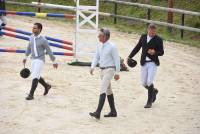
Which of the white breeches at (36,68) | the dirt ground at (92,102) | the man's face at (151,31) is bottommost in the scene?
the dirt ground at (92,102)

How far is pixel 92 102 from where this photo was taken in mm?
13055

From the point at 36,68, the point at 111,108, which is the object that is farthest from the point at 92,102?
the point at 36,68

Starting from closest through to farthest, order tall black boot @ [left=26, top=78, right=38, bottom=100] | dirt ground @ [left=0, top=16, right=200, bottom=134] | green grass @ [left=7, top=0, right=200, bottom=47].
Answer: dirt ground @ [left=0, top=16, right=200, bottom=134] < tall black boot @ [left=26, top=78, right=38, bottom=100] < green grass @ [left=7, top=0, right=200, bottom=47]

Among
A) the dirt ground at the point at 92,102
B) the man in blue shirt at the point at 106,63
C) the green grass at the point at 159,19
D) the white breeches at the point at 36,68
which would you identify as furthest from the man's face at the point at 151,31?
the green grass at the point at 159,19

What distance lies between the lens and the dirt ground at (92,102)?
36.7 ft

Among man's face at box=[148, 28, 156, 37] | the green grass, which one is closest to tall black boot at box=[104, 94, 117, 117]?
man's face at box=[148, 28, 156, 37]

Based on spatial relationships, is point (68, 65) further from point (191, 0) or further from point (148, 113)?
point (191, 0)

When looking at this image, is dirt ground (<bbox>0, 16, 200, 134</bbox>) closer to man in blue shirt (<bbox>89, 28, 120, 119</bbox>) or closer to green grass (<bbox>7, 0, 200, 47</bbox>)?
man in blue shirt (<bbox>89, 28, 120, 119</bbox>)

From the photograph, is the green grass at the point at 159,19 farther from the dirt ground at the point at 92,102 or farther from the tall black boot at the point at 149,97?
the tall black boot at the point at 149,97

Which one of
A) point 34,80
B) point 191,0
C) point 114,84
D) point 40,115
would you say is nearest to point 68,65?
point 114,84

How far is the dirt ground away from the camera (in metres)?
11.2

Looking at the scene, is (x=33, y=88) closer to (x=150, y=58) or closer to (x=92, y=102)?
(x=92, y=102)

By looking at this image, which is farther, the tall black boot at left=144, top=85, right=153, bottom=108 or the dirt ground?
the tall black boot at left=144, top=85, right=153, bottom=108

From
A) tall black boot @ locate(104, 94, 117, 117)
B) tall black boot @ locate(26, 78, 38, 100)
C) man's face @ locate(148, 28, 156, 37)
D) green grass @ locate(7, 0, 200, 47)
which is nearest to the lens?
tall black boot @ locate(104, 94, 117, 117)
